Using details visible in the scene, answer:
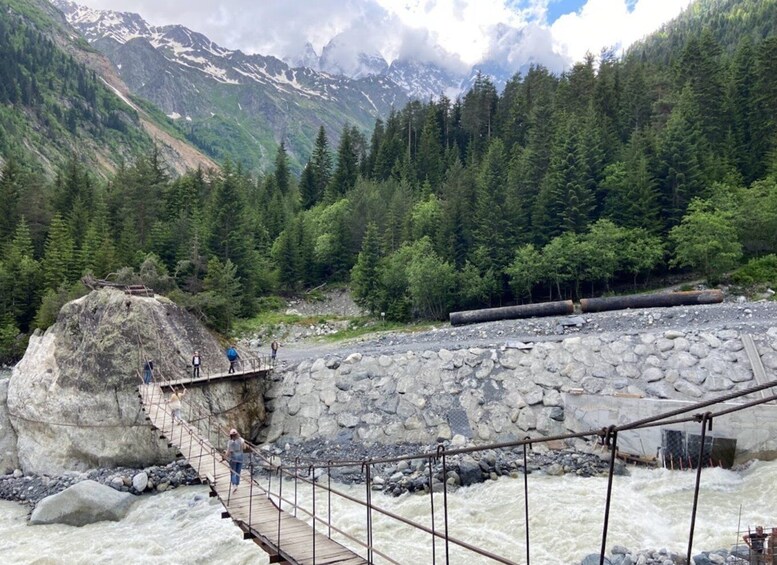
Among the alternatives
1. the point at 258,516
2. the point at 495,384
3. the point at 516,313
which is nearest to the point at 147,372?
the point at 258,516

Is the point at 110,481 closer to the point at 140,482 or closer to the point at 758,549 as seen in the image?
the point at 140,482

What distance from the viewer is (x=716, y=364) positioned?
1730 cm

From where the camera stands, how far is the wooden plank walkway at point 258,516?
29.2ft

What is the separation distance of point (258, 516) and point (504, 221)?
98.4 ft

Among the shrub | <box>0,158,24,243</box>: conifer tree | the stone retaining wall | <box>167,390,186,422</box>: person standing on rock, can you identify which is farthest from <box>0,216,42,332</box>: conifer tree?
the shrub

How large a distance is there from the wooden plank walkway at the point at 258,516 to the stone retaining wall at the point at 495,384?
5033mm

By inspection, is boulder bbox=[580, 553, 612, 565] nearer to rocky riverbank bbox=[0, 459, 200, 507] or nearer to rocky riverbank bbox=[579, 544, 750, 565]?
rocky riverbank bbox=[579, 544, 750, 565]

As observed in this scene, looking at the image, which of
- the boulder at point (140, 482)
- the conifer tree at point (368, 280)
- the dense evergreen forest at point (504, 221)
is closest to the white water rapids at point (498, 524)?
the boulder at point (140, 482)

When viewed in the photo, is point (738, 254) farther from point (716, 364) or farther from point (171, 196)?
point (171, 196)

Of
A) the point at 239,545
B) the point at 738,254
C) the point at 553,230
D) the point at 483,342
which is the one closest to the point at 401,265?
the point at 553,230

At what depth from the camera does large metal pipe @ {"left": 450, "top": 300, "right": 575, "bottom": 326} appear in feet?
89.8

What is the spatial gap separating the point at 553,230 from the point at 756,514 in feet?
87.0

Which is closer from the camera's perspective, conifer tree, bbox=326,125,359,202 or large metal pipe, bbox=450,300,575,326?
large metal pipe, bbox=450,300,575,326

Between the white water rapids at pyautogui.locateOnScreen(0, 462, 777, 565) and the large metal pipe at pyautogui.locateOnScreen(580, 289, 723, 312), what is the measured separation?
11.6 metres
